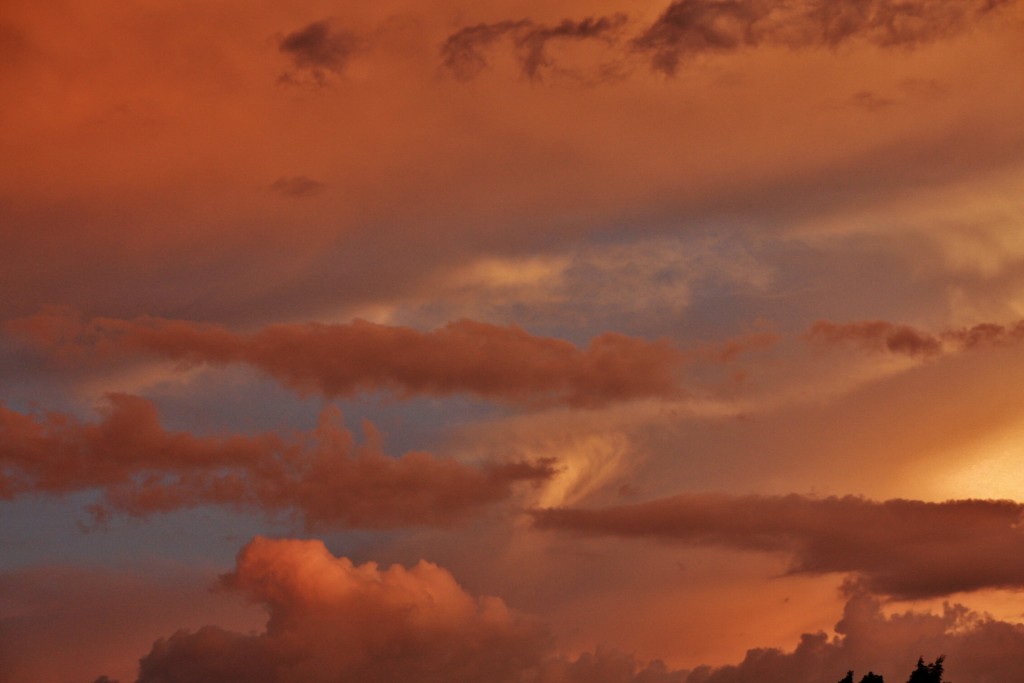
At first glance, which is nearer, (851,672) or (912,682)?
(912,682)

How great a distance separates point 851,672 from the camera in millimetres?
177750

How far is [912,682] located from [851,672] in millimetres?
15421

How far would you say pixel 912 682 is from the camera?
548ft
